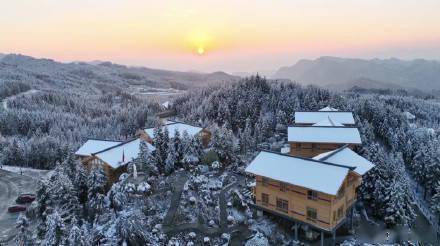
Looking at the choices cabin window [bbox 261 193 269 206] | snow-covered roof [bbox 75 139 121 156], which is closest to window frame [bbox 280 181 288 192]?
cabin window [bbox 261 193 269 206]

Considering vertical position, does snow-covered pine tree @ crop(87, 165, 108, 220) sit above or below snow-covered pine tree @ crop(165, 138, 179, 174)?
below

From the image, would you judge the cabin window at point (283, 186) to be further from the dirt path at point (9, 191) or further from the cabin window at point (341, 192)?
the dirt path at point (9, 191)

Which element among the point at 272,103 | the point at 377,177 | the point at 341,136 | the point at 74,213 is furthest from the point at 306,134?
the point at 272,103

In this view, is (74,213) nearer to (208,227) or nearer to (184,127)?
(208,227)

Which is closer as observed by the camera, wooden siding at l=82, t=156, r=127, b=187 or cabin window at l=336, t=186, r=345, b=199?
cabin window at l=336, t=186, r=345, b=199

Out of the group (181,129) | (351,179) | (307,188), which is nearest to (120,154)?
(181,129)

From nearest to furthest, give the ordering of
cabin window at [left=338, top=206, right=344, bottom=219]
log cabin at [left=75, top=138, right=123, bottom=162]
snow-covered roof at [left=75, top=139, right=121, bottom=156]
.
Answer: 1. cabin window at [left=338, top=206, right=344, bottom=219]
2. log cabin at [left=75, top=138, right=123, bottom=162]
3. snow-covered roof at [left=75, top=139, right=121, bottom=156]

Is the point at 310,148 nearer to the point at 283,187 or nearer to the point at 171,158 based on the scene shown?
the point at 283,187

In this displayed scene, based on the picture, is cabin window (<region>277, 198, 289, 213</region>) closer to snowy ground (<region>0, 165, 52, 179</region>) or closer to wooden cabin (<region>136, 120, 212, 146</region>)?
wooden cabin (<region>136, 120, 212, 146</region>)

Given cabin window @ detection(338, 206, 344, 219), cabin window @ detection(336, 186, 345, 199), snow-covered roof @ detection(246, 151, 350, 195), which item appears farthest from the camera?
cabin window @ detection(338, 206, 344, 219)
